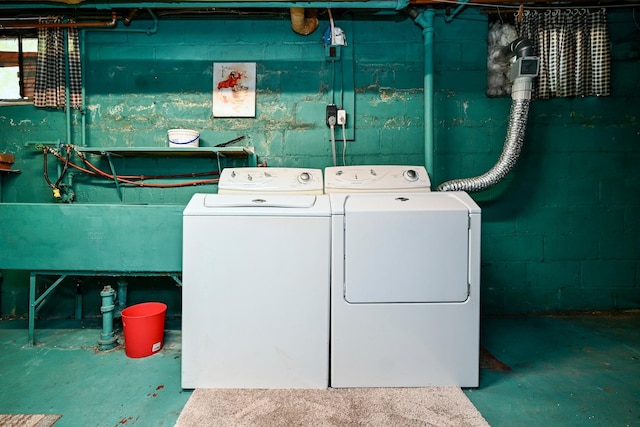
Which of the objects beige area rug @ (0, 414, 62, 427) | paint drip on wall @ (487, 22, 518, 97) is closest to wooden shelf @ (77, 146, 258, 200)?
beige area rug @ (0, 414, 62, 427)

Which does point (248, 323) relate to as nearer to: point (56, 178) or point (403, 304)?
point (403, 304)

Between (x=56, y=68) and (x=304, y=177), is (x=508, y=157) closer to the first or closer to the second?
(x=304, y=177)

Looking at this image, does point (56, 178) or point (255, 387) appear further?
point (56, 178)

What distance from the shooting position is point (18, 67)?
9.45ft

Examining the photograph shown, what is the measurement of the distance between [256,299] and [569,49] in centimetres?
307

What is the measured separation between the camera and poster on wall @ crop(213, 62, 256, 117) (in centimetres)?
284

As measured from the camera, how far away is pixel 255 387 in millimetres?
1824

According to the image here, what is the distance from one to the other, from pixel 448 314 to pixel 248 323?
1.06 metres

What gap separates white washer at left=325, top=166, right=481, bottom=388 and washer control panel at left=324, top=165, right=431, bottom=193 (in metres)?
0.42

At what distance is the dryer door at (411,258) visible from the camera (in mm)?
1799

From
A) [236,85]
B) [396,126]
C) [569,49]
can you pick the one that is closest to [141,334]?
[236,85]

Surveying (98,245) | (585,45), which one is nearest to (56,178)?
(98,245)

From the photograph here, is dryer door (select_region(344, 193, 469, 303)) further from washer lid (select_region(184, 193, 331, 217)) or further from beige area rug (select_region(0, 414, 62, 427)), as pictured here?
beige area rug (select_region(0, 414, 62, 427))

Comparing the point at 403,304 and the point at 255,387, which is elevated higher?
the point at 403,304
